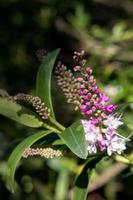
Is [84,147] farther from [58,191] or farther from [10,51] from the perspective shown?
[10,51]

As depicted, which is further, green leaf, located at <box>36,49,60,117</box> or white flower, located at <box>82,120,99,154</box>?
green leaf, located at <box>36,49,60,117</box>

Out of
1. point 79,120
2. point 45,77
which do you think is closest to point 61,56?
point 45,77

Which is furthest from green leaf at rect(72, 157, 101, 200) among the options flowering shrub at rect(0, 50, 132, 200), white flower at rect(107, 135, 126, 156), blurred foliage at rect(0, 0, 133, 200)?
blurred foliage at rect(0, 0, 133, 200)

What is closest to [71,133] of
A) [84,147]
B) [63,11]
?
[84,147]

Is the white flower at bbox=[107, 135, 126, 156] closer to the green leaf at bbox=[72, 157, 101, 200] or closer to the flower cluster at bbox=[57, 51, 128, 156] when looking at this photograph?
the flower cluster at bbox=[57, 51, 128, 156]

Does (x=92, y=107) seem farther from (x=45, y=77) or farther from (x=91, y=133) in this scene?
(x=45, y=77)
